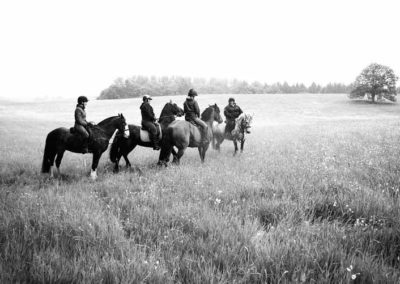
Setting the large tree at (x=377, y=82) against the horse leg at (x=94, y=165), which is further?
the large tree at (x=377, y=82)

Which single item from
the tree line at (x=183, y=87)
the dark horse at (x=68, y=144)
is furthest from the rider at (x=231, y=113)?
the tree line at (x=183, y=87)

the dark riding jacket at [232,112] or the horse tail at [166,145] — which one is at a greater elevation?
the dark riding jacket at [232,112]

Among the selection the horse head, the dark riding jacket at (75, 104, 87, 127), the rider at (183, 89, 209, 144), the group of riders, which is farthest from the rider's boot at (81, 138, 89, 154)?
the rider at (183, 89, 209, 144)

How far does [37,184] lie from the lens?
19.3ft

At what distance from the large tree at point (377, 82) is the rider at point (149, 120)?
216 ft

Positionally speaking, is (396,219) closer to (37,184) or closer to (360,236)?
(360,236)

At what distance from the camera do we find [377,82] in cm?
5581

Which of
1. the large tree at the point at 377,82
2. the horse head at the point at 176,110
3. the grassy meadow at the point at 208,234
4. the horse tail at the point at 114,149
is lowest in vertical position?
the grassy meadow at the point at 208,234

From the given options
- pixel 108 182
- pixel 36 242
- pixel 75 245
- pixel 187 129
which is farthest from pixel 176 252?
pixel 187 129

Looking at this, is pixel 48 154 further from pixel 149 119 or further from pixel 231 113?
pixel 231 113

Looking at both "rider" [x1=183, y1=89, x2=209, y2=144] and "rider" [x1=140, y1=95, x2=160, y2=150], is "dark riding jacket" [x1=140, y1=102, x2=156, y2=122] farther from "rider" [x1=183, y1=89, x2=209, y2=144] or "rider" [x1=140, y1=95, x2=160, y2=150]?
"rider" [x1=183, y1=89, x2=209, y2=144]

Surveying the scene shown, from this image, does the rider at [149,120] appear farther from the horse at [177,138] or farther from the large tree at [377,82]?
the large tree at [377,82]

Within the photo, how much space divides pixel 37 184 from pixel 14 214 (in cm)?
266

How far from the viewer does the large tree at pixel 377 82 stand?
181 ft
